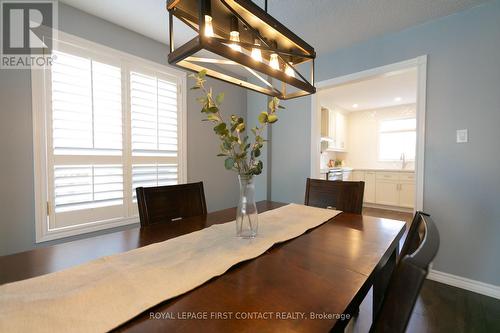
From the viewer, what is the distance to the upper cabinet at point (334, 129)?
4.78 metres

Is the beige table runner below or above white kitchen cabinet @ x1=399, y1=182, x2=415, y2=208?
above

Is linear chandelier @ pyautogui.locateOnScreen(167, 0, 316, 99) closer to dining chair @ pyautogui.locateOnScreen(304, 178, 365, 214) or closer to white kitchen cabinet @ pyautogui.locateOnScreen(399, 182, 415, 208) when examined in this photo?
dining chair @ pyautogui.locateOnScreen(304, 178, 365, 214)

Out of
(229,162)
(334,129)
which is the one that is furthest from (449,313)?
(334,129)

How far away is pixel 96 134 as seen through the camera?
1.96m

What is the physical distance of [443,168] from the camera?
6.36ft

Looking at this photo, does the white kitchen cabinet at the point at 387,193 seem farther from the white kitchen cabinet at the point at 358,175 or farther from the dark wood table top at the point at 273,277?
the dark wood table top at the point at 273,277

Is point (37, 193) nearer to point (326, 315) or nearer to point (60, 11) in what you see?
point (60, 11)

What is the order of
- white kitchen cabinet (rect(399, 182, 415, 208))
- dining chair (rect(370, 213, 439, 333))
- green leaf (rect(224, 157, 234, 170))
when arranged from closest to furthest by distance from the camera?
dining chair (rect(370, 213, 439, 333)), green leaf (rect(224, 157, 234, 170)), white kitchen cabinet (rect(399, 182, 415, 208))

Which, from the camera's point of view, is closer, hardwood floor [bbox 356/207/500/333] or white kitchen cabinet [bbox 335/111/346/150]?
hardwood floor [bbox 356/207/500/333]

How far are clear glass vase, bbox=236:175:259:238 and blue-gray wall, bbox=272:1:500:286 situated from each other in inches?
75.3

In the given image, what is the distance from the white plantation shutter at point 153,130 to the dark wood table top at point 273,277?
1.32 m

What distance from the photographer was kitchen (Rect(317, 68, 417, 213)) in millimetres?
4266

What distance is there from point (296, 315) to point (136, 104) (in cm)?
234

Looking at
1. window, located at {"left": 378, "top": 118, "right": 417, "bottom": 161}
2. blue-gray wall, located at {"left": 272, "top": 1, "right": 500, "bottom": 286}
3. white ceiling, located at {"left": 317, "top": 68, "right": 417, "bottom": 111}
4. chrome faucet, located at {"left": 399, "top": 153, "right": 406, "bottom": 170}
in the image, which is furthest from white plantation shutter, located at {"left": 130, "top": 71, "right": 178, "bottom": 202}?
chrome faucet, located at {"left": 399, "top": 153, "right": 406, "bottom": 170}
